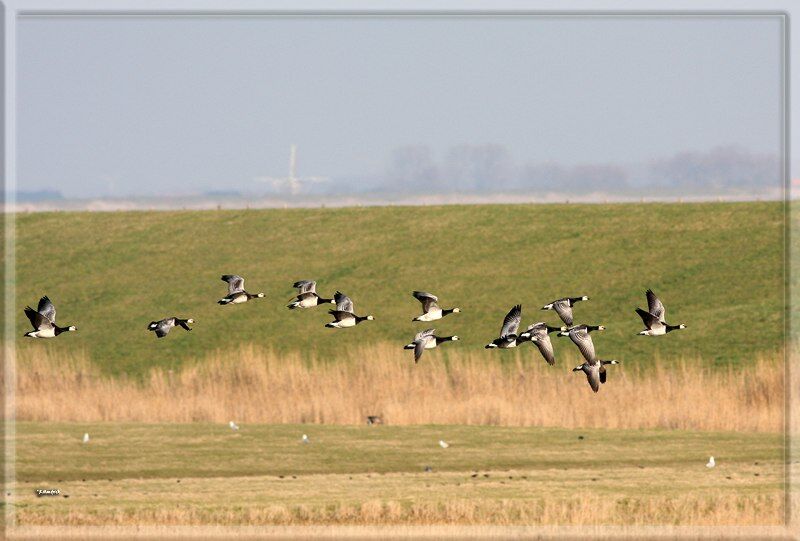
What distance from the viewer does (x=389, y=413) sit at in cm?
6406

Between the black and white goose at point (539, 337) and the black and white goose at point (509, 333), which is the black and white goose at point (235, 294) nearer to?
the black and white goose at point (509, 333)

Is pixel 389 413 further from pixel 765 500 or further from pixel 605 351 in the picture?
pixel 765 500

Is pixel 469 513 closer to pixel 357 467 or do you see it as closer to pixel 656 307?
pixel 357 467

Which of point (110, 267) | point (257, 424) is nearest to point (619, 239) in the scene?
point (110, 267)

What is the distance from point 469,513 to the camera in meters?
44.9

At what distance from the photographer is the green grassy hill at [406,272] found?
272 feet

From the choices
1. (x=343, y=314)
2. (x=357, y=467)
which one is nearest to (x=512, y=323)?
(x=343, y=314)

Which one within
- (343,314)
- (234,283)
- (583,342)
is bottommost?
(583,342)

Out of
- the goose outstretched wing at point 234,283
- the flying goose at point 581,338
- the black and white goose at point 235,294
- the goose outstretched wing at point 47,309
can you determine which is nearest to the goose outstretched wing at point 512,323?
the flying goose at point 581,338

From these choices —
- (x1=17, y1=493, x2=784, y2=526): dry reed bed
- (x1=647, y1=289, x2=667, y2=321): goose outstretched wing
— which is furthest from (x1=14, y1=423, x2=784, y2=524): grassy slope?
(x1=647, y1=289, x2=667, y2=321): goose outstretched wing

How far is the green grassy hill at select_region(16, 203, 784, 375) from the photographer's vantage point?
3268 inches

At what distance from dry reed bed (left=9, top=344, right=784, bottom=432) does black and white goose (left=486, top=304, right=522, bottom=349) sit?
1004 inches

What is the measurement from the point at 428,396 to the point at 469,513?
20.3m

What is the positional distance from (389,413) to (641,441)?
10.8 meters
